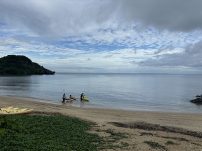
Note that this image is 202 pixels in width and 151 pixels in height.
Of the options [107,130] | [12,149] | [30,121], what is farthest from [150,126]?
[12,149]

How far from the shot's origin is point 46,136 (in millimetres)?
20438

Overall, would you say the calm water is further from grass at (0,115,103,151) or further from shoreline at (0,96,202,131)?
grass at (0,115,103,151)

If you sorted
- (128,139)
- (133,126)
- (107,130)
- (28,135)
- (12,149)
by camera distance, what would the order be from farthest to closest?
1. (133,126)
2. (107,130)
3. (128,139)
4. (28,135)
5. (12,149)

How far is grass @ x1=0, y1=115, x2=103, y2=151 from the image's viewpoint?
17859 millimetres

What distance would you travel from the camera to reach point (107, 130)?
24.8 m

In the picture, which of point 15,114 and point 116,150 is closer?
point 116,150

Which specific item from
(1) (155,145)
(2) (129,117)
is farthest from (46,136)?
(2) (129,117)

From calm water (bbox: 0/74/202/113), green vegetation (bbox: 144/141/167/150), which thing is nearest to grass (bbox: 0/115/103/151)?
green vegetation (bbox: 144/141/167/150)

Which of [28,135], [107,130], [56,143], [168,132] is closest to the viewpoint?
[56,143]

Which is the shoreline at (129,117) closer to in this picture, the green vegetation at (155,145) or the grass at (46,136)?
the grass at (46,136)

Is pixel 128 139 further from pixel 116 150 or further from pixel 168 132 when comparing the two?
pixel 168 132

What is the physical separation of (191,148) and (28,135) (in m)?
9.94

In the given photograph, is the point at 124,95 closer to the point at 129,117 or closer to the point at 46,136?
the point at 129,117

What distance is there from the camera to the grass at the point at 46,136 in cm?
1786
